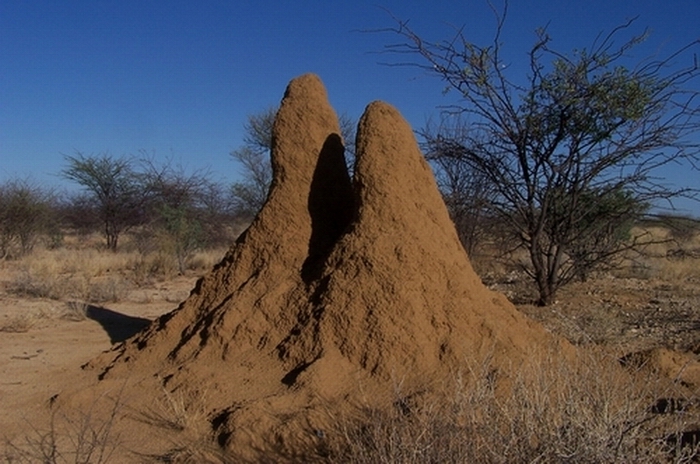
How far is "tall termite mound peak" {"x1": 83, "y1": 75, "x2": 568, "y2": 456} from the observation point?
450cm

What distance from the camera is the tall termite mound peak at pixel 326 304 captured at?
4.50 m

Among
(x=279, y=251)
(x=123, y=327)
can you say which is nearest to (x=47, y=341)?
(x=123, y=327)

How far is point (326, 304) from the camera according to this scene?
4926 millimetres

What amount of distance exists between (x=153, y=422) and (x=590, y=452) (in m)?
2.99

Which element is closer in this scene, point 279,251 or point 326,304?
point 326,304

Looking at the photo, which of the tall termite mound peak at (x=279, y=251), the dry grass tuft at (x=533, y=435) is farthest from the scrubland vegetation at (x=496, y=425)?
the tall termite mound peak at (x=279, y=251)

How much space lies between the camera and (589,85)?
8773mm

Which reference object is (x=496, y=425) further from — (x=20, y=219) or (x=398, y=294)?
(x=20, y=219)

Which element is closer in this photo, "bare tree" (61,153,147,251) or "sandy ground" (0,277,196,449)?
"sandy ground" (0,277,196,449)

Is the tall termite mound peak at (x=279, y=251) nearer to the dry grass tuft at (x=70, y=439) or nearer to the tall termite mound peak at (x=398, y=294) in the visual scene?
the tall termite mound peak at (x=398, y=294)

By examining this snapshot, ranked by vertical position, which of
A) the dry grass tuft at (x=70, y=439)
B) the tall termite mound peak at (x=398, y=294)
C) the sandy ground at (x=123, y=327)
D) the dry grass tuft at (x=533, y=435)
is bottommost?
the dry grass tuft at (x=70, y=439)

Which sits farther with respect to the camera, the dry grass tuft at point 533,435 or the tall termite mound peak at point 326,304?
the tall termite mound peak at point 326,304

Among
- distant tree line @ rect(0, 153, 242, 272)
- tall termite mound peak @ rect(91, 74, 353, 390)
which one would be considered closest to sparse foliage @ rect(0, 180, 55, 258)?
distant tree line @ rect(0, 153, 242, 272)

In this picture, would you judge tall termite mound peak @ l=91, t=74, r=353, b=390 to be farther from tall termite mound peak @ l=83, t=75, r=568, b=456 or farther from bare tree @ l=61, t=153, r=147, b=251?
bare tree @ l=61, t=153, r=147, b=251
